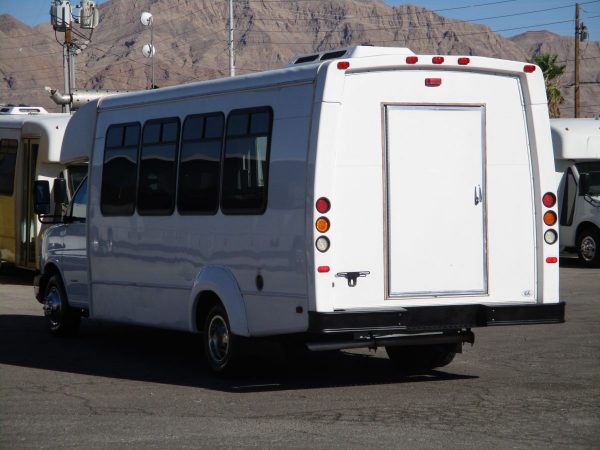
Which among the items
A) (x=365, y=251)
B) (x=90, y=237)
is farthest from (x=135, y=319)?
(x=365, y=251)

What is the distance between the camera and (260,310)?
1063cm

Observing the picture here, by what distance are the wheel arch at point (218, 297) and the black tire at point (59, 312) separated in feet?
10.7

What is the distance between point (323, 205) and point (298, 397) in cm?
160

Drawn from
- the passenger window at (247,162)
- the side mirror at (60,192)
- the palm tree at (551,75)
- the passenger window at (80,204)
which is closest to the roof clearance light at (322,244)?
the passenger window at (247,162)

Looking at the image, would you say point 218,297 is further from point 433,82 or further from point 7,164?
point 7,164

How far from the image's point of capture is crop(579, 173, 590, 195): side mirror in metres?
25.4

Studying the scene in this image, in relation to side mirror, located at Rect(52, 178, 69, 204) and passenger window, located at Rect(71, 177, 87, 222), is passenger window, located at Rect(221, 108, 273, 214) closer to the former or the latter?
passenger window, located at Rect(71, 177, 87, 222)

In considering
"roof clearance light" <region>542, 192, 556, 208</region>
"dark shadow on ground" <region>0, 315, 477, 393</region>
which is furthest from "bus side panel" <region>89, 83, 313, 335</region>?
"roof clearance light" <region>542, 192, 556, 208</region>

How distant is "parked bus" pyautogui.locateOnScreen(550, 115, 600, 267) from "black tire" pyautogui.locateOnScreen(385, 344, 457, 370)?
14.2 m

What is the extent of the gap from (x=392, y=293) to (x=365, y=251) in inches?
17.2

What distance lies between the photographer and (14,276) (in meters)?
25.3

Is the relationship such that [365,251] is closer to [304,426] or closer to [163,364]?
[304,426]

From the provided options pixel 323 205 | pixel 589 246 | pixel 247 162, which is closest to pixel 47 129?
pixel 589 246

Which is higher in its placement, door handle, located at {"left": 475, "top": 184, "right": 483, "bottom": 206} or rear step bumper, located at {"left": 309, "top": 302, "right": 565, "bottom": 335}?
door handle, located at {"left": 475, "top": 184, "right": 483, "bottom": 206}
